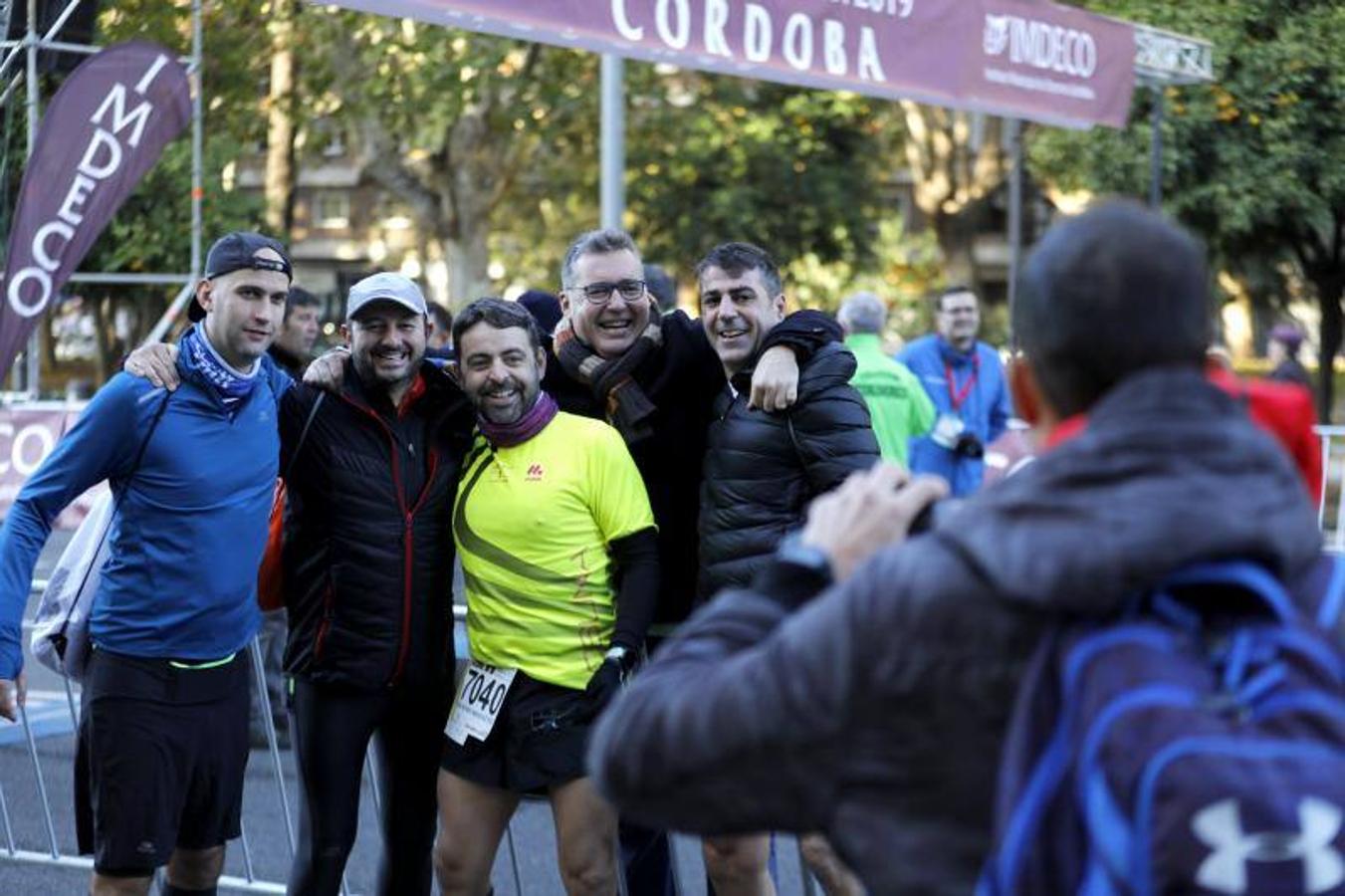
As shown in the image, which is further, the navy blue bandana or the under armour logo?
the navy blue bandana

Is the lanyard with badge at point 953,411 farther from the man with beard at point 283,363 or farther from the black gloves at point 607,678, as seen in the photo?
the black gloves at point 607,678

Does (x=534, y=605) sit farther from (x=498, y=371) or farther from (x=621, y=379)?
(x=621, y=379)

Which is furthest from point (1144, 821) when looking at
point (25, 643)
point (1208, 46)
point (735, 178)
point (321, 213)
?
point (321, 213)

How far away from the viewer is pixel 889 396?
34.7 feet

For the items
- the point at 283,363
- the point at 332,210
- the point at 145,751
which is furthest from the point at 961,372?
the point at 332,210

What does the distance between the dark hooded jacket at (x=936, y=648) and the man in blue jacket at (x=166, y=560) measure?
2908 millimetres

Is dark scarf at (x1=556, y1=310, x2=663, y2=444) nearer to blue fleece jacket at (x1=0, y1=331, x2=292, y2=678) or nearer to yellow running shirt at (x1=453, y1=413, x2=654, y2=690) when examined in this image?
yellow running shirt at (x1=453, y1=413, x2=654, y2=690)

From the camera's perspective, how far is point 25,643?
10.5 m


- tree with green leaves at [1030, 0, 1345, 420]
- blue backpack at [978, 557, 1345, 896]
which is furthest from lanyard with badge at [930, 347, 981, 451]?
blue backpack at [978, 557, 1345, 896]

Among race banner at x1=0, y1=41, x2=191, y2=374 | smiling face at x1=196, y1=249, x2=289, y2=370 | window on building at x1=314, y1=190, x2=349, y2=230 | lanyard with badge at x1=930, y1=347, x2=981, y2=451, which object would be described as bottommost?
lanyard with badge at x1=930, y1=347, x2=981, y2=451

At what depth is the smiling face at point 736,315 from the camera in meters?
5.16

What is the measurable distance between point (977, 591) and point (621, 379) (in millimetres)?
3438

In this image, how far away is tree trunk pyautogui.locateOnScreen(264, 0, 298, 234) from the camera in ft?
73.9

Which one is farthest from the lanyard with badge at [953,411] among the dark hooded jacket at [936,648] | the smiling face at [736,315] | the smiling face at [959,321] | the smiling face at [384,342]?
the dark hooded jacket at [936,648]
